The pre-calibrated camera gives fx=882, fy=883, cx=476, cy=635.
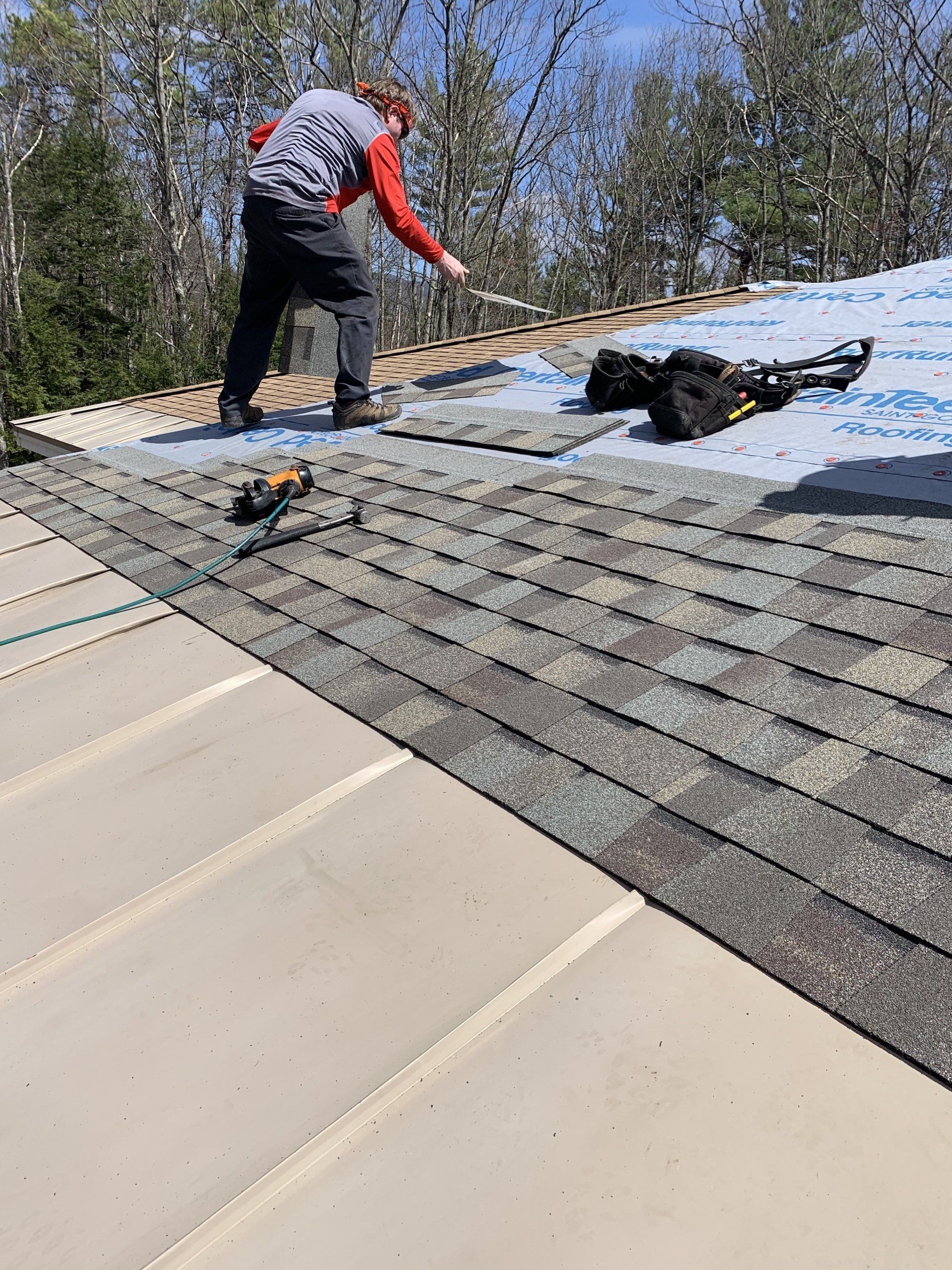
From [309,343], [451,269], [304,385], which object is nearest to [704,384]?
[451,269]

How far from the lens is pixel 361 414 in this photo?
452 centimetres

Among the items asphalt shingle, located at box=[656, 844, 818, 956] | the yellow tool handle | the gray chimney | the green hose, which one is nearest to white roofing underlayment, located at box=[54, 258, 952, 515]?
the yellow tool handle

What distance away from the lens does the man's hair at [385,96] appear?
449cm

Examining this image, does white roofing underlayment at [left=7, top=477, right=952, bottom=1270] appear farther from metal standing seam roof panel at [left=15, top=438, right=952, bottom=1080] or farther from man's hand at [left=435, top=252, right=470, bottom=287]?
man's hand at [left=435, top=252, right=470, bottom=287]

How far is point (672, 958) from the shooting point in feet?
3.88

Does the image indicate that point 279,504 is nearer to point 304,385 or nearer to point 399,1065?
point 399,1065

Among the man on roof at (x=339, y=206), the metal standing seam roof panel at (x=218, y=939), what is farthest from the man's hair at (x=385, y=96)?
the metal standing seam roof panel at (x=218, y=939)

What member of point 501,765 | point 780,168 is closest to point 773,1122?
point 501,765

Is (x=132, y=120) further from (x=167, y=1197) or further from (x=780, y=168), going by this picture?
(x=167, y=1197)

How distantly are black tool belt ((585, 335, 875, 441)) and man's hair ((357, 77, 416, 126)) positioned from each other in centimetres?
175

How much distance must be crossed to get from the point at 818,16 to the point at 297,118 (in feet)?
46.2

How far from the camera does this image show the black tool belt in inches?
138

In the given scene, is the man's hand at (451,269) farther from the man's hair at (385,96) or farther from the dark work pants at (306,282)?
the man's hair at (385,96)

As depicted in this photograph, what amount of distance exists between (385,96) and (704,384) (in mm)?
2379
